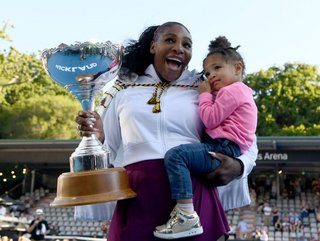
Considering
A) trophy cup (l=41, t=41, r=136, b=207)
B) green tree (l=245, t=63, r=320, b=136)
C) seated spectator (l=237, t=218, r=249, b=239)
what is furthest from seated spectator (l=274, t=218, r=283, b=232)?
green tree (l=245, t=63, r=320, b=136)

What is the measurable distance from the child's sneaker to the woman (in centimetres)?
10

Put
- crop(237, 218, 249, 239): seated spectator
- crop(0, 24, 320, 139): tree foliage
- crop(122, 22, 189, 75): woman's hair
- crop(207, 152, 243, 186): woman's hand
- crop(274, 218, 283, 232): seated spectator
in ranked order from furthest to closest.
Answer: crop(0, 24, 320, 139): tree foliage, crop(274, 218, 283, 232): seated spectator, crop(237, 218, 249, 239): seated spectator, crop(122, 22, 189, 75): woman's hair, crop(207, 152, 243, 186): woman's hand

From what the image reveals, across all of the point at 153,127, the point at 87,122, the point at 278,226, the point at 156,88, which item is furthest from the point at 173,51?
the point at 278,226

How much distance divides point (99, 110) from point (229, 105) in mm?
580

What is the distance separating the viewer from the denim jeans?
1977mm

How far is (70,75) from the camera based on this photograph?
6.97 ft

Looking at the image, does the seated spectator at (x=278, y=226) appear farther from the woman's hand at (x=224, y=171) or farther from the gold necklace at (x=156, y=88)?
the woman's hand at (x=224, y=171)

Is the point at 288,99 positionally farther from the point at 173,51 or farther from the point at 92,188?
the point at 92,188

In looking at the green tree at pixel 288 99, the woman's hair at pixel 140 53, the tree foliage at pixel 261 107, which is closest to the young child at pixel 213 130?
the woman's hair at pixel 140 53

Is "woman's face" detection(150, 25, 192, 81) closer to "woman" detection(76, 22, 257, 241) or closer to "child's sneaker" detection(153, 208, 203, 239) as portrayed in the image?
"woman" detection(76, 22, 257, 241)

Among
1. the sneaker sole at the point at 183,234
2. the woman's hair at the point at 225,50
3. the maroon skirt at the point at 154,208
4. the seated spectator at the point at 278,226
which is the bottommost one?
the seated spectator at the point at 278,226

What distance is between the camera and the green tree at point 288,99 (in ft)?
110

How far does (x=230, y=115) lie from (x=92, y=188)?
0.58 metres

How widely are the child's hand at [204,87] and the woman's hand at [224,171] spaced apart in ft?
0.91
